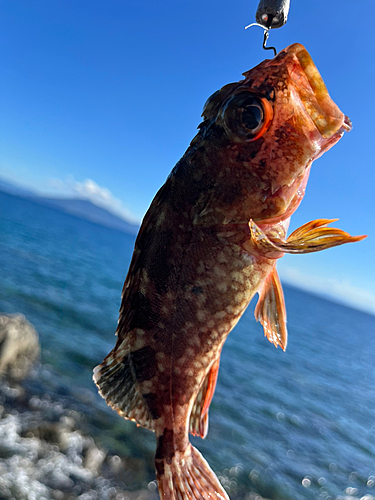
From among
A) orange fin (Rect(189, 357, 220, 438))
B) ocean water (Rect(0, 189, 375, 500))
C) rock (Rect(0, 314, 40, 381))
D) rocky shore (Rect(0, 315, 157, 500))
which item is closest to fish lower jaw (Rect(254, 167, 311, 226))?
orange fin (Rect(189, 357, 220, 438))

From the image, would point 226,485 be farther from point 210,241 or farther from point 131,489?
point 210,241

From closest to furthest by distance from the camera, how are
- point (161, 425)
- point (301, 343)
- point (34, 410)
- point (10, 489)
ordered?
point (161, 425) < point (10, 489) < point (34, 410) < point (301, 343)

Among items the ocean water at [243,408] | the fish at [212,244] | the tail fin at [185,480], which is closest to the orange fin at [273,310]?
the fish at [212,244]

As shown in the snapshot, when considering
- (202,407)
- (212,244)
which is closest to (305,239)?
(212,244)

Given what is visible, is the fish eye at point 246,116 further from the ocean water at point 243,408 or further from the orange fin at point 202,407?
the ocean water at point 243,408

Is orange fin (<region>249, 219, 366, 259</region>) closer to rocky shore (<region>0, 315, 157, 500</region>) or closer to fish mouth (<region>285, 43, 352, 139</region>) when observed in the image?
fish mouth (<region>285, 43, 352, 139</region>)

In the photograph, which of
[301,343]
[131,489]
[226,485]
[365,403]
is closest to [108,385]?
[131,489]
